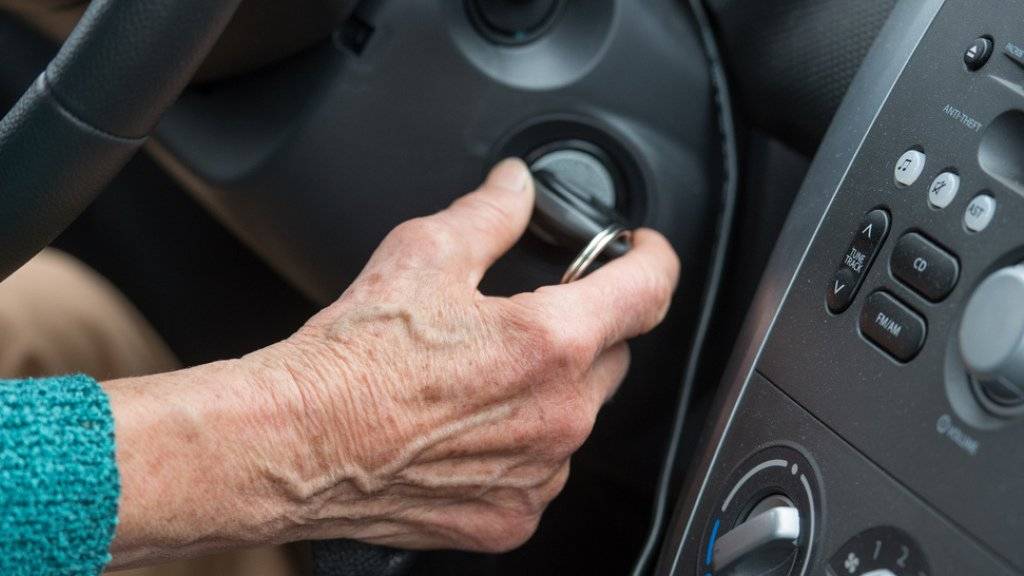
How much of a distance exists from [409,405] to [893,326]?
237 mm

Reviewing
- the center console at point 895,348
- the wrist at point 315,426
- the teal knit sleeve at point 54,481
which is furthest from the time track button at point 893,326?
the teal knit sleeve at point 54,481

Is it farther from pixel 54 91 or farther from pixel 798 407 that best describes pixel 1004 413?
pixel 54 91

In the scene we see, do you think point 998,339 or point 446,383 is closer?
point 998,339

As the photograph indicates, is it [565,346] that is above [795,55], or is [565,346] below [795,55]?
below

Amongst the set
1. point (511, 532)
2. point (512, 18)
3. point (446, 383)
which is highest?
point (512, 18)

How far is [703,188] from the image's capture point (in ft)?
2.54

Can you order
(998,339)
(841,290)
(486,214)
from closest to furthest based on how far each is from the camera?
(998,339), (841,290), (486,214)

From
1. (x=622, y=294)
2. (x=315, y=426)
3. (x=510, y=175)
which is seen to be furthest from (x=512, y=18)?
(x=315, y=426)

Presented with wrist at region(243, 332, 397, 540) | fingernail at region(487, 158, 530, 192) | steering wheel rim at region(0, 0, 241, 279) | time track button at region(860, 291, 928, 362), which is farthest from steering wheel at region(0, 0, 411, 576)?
time track button at region(860, 291, 928, 362)

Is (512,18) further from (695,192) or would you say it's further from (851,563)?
(851,563)

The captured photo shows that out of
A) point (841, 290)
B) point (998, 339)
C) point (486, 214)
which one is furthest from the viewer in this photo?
point (486, 214)

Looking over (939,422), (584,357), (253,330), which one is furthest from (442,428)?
(253,330)

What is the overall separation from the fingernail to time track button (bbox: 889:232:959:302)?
0.25 meters

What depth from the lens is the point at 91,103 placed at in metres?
0.50
